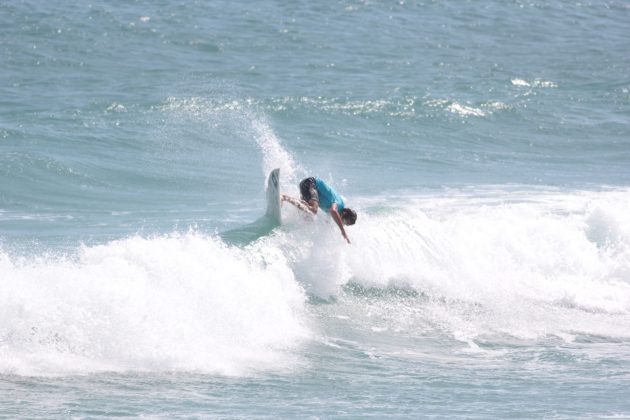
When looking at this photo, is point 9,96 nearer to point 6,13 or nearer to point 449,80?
point 6,13

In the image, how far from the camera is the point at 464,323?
44.9 ft

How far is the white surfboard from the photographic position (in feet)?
46.0

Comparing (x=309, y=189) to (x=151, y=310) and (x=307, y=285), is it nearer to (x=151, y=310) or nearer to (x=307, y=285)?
(x=307, y=285)

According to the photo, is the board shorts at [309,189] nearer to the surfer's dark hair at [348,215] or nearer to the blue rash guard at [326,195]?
the blue rash guard at [326,195]

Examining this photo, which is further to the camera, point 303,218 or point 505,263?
point 505,263

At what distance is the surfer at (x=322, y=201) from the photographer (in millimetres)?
13656

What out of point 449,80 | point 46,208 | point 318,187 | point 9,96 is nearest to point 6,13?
point 9,96

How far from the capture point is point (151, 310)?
11.0 m

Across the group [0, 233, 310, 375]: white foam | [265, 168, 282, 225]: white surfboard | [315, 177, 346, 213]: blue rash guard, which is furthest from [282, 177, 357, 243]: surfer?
[0, 233, 310, 375]: white foam

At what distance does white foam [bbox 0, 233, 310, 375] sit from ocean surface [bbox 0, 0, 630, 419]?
3 cm

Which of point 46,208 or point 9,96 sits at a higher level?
point 9,96

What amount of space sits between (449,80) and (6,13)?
15.1 metres

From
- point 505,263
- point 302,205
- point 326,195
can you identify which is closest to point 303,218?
point 302,205

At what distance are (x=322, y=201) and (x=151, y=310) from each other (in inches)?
138
